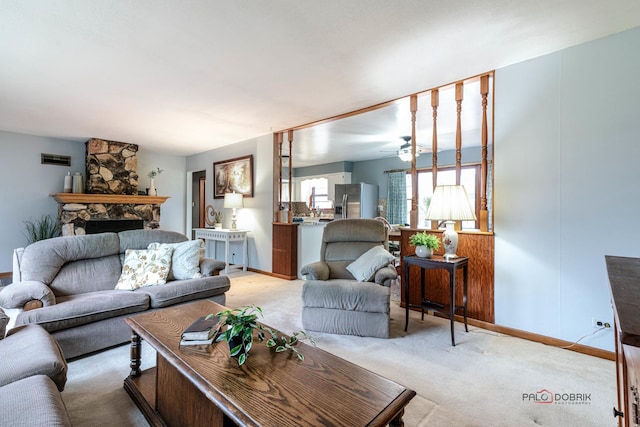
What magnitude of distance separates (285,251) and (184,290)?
2.21m

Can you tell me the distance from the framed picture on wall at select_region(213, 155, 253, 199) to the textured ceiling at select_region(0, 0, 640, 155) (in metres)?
1.73

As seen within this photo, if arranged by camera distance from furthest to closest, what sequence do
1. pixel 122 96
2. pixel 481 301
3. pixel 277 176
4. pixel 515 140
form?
pixel 277 176, pixel 122 96, pixel 481 301, pixel 515 140

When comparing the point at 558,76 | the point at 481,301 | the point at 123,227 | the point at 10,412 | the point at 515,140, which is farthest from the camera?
the point at 123,227

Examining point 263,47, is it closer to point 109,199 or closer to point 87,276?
point 87,276

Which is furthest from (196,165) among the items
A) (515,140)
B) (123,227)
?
(515,140)

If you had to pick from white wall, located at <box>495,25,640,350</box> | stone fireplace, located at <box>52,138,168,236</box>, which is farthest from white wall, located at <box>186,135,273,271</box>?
white wall, located at <box>495,25,640,350</box>

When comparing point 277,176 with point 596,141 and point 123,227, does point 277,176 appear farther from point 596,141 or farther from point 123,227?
point 596,141

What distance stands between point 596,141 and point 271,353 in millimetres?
2807

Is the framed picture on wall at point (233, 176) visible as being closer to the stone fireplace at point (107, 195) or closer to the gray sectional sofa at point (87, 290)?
the stone fireplace at point (107, 195)

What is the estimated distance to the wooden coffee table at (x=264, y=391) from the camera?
955 mm

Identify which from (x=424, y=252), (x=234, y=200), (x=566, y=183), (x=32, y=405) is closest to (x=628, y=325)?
(x=32, y=405)

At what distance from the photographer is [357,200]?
7070mm

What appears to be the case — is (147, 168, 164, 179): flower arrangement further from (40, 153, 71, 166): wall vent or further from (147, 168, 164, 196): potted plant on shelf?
(40, 153, 71, 166): wall vent

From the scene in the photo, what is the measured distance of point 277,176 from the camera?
5.05 m
